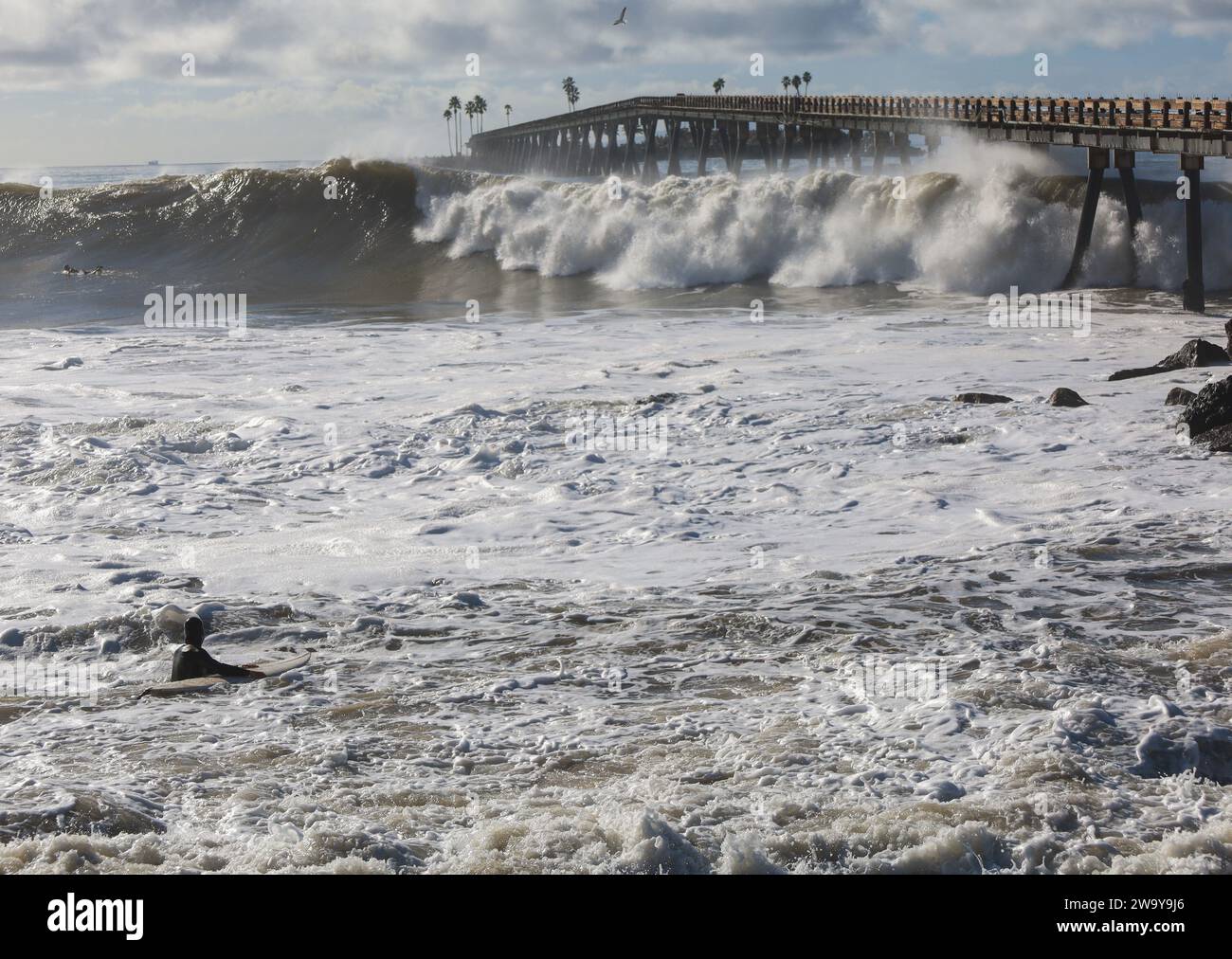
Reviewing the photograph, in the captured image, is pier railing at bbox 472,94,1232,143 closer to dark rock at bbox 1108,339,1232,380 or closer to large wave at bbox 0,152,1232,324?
large wave at bbox 0,152,1232,324

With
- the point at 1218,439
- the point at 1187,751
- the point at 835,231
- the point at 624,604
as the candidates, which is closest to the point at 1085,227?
the point at 835,231

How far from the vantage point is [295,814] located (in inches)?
232

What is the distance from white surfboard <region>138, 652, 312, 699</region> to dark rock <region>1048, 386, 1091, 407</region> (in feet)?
32.8

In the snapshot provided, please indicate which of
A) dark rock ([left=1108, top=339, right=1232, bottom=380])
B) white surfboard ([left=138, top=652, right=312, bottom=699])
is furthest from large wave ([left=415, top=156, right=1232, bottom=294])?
white surfboard ([left=138, top=652, right=312, bottom=699])

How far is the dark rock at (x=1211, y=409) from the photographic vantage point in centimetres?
1277

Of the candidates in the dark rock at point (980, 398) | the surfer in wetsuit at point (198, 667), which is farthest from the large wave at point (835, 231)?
the surfer in wetsuit at point (198, 667)

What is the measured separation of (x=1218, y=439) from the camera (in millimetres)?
12477

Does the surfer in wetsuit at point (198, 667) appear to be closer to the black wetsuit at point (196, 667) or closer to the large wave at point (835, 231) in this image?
the black wetsuit at point (196, 667)

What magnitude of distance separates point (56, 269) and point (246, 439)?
1226 inches

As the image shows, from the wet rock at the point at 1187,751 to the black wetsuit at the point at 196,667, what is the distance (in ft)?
16.2

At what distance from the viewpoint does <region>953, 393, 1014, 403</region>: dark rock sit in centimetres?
1524

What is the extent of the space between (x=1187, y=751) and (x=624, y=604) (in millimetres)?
3810

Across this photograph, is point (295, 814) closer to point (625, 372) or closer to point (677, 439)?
point (677, 439)
